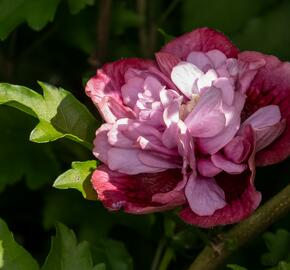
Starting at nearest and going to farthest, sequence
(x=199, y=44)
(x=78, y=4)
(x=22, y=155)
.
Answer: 1. (x=199, y=44)
2. (x=78, y=4)
3. (x=22, y=155)

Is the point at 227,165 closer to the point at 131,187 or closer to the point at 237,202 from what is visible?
the point at 237,202

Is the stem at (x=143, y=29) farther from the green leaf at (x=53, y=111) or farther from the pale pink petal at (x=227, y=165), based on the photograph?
the pale pink petal at (x=227, y=165)

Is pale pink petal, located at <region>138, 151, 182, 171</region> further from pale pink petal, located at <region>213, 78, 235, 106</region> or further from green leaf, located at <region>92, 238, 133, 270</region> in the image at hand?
green leaf, located at <region>92, 238, 133, 270</region>

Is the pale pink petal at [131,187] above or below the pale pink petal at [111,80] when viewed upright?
below

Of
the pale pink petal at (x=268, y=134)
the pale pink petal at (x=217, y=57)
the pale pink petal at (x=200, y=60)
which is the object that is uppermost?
the pale pink petal at (x=217, y=57)

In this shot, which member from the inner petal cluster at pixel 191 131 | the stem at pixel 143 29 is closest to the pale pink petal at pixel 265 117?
the inner petal cluster at pixel 191 131

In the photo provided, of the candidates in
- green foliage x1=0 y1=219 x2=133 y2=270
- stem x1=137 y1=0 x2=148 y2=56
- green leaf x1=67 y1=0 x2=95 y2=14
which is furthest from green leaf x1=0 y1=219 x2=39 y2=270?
stem x1=137 y1=0 x2=148 y2=56

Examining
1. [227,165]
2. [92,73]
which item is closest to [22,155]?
[92,73]
